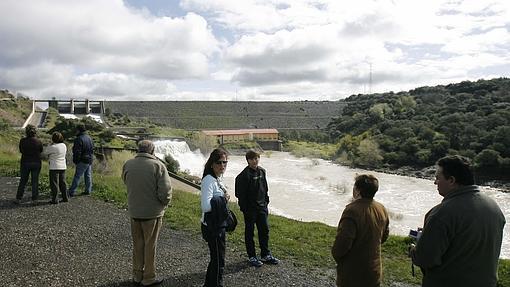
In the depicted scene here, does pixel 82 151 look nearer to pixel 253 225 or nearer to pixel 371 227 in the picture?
pixel 253 225

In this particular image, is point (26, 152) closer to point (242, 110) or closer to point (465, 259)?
point (465, 259)

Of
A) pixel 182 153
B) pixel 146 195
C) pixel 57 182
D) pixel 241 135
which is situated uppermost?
pixel 146 195

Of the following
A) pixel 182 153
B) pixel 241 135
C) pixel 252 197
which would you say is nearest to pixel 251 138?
pixel 241 135

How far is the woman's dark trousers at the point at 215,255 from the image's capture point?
13.9ft

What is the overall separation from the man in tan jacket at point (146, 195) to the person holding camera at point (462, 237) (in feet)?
8.92

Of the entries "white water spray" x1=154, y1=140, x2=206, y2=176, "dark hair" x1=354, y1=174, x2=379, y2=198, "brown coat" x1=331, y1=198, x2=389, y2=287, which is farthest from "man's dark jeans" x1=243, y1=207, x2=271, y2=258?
"white water spray" x1=154, y1=140, x2=206, y2=176

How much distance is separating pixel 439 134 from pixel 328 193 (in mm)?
24161

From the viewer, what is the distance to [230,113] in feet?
252

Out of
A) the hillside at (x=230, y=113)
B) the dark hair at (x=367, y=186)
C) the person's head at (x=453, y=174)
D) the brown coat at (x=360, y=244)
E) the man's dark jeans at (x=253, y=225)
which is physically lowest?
the man's dark jeans at (x=253, y=225)

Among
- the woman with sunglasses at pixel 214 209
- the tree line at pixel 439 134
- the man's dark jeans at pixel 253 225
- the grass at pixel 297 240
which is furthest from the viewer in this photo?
the tree line at pixel 439 134

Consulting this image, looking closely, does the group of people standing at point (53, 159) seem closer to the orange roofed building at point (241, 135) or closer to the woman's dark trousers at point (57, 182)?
the woman's dark trousers at point (57, 182)

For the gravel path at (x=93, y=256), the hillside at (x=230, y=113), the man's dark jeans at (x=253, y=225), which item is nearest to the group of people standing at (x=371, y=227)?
the gravel path at (x=93, y=256)

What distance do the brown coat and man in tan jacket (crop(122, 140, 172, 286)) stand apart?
2058 mm

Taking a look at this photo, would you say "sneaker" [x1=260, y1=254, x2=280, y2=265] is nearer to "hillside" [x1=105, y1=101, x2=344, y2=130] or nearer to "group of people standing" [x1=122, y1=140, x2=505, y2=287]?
"group of people standing" [x1=122, y1=140, x2=505, y2=287]
